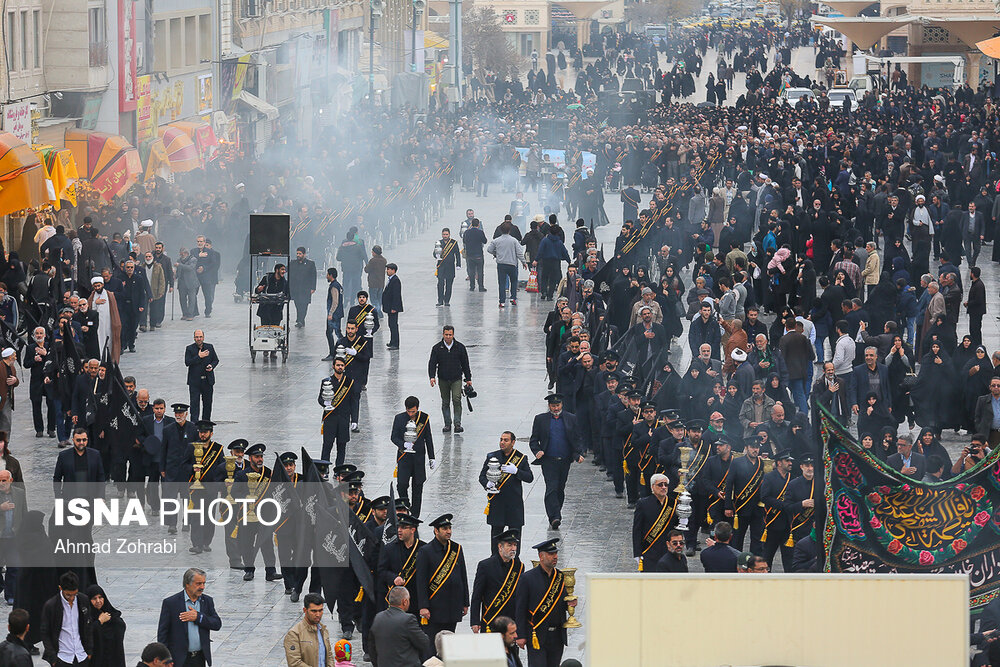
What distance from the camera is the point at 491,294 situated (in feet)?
104

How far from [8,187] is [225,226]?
4.94 m

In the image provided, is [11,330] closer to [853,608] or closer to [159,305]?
[159,305]

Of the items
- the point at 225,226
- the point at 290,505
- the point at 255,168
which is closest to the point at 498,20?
the point at 255,168

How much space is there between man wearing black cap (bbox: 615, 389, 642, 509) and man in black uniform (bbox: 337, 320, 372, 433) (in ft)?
10.0

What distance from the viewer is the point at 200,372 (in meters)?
21.2

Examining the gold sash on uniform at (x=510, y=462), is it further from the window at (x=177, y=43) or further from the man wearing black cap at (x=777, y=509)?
the window at (x=177, y=43)

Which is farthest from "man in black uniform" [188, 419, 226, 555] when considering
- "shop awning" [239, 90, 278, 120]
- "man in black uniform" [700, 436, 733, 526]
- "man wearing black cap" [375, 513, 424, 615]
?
"shop awning" [239, 90, 278, 120]

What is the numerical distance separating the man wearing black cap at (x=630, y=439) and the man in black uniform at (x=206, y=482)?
12.7 ft

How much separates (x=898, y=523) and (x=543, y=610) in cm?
245

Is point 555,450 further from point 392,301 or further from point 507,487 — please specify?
point 392,301

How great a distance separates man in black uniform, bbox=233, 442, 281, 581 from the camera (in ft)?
51.7

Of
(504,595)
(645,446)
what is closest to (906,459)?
(645,446)

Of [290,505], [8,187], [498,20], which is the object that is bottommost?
[290,505]

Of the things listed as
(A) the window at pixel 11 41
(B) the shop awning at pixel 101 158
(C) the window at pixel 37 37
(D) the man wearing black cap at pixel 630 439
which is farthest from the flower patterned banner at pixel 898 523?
(C) the window at pixel 37 37
